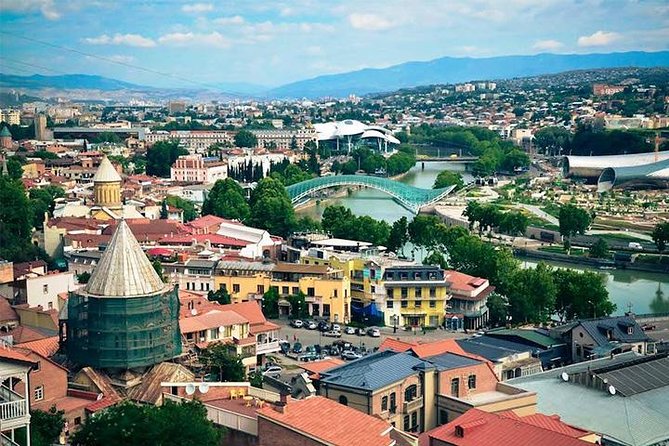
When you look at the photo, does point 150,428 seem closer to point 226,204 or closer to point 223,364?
point 223,364

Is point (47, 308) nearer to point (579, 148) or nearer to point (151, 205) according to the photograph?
point (151, 205)

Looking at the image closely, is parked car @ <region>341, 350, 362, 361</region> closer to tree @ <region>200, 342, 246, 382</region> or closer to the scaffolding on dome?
tree @ <region>200, 342, 246, 382</region>

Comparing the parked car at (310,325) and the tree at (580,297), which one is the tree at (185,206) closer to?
the parked car at (310,325)

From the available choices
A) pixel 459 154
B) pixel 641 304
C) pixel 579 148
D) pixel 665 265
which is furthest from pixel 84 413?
pixel 459 154

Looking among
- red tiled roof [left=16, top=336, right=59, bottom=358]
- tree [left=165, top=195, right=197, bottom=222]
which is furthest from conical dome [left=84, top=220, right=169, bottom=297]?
tree [left=165, top=195, right=197, bottom=222]

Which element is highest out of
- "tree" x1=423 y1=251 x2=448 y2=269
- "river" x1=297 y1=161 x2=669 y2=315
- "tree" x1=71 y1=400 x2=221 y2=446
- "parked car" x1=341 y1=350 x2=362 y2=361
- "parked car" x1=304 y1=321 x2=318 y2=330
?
"tree" x1=71 y1=400 x2=221 y2=446
